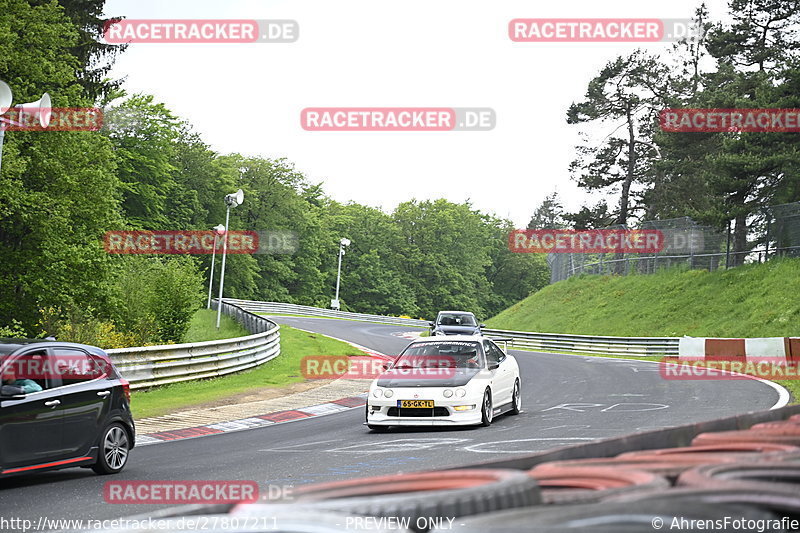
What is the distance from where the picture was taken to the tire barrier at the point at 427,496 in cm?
270

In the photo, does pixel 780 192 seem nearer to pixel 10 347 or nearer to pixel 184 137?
pixel 10 347

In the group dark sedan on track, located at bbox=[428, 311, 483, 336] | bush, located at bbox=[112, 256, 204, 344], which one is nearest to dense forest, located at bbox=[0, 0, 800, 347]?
bush, located at bbox=[112, 256, 204, 344]

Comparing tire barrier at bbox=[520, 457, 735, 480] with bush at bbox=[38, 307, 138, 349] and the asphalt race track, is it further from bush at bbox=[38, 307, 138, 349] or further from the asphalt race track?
bush at bbox=[38, 307, 138, 349]

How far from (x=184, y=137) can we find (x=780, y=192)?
2331 inches

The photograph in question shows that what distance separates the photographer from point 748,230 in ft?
149

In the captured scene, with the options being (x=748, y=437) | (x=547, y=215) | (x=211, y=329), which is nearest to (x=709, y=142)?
(x=211, y=329)

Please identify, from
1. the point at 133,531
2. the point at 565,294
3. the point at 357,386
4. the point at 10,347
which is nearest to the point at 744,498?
the point at 133,531

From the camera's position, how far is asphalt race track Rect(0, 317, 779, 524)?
9547 millimetres

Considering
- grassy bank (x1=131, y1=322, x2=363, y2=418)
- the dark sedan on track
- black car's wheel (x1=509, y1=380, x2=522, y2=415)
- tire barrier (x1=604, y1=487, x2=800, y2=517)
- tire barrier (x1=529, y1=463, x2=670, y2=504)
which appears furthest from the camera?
the dark sedan on track

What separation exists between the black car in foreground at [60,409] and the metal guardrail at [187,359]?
24.0ft

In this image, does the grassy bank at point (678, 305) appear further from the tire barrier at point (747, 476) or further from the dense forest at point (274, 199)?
the tire barrier at point (747, 476)

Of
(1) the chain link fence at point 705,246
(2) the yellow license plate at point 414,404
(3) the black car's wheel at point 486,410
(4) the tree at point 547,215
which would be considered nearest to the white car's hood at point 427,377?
(2) the yellow license plate at point 414,404

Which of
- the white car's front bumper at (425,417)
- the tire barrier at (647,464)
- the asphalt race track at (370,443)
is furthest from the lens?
the white car's front bumper at (425,417)

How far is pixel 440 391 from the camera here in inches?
587
